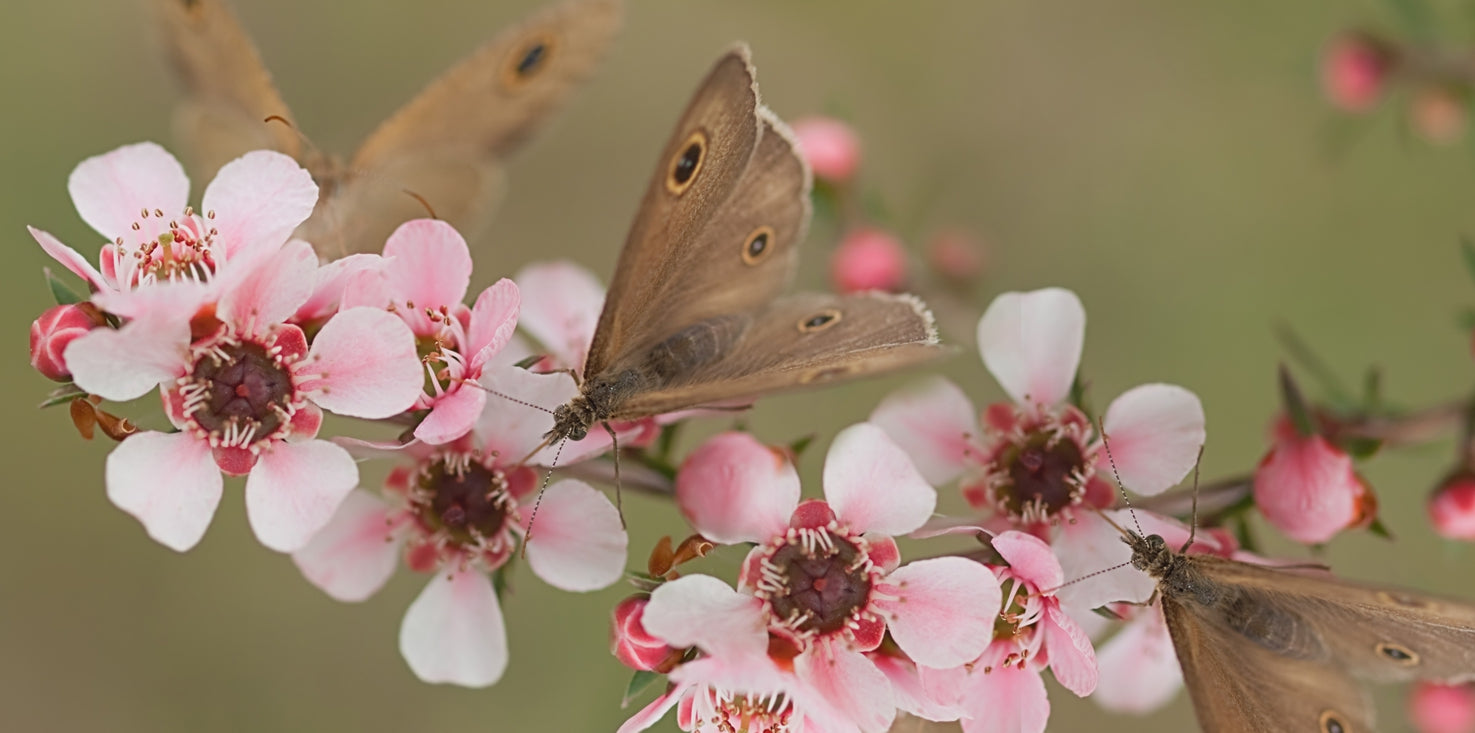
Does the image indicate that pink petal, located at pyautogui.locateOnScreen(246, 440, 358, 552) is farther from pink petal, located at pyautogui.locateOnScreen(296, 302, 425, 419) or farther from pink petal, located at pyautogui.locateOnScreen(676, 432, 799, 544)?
pink petal, located at pyautogui.locateOnScreen(676, 432, 799, 544)

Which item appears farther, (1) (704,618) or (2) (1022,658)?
(2) (1022,658)

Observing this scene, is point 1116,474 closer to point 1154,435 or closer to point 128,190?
point 1154,435

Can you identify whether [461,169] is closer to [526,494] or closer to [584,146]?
[526,494]

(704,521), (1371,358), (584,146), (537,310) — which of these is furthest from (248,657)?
(1371,358)

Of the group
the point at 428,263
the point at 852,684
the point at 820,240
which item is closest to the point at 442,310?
the point at 428,263

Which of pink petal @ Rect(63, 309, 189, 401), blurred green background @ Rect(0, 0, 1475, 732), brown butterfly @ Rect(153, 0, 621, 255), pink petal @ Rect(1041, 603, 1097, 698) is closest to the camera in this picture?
pink petal @ Rect(63, 309, 189, 401)

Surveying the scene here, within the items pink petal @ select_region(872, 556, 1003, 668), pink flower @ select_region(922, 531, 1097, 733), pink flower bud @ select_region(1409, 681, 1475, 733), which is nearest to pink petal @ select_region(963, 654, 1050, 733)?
pink flower @ select_region(922, 531, 1097, 733)
